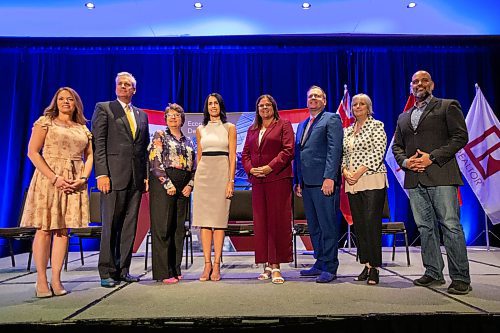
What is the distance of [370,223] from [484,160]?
12.4ft

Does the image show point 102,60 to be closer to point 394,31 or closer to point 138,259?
point 138,259

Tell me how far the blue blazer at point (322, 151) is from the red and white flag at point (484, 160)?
11.6ft

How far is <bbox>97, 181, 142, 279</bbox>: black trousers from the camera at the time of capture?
336 centimetres

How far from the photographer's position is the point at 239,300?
8.86ft

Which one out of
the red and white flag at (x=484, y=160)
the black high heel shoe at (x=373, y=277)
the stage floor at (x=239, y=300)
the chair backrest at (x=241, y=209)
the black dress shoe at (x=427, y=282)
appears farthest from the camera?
the red and white flag at (x=484, y=160)

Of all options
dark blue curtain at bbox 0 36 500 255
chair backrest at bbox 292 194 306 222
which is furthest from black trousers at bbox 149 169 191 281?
dark blue curtain at bbox 0 36 500 255

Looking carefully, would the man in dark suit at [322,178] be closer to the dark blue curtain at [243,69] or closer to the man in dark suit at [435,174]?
the man in dark suit at [435,174]

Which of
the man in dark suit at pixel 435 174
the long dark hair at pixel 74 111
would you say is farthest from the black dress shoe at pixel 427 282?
the long dark hair at pixel 74 111

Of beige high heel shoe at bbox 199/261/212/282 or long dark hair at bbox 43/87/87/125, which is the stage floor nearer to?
beige high heel shoe at bbox 199/261/212/282

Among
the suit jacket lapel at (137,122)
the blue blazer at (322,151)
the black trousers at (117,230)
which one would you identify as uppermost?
the suit jacket lapel at (137,122)

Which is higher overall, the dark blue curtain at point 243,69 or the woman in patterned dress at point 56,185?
the dark blue curtain at point 243,69

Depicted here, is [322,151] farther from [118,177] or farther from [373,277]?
[118,177]

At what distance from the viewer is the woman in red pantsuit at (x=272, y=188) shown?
11.3 ft

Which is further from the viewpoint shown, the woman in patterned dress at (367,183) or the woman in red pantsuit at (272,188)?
the woman in red pantsuit at (272,188)
